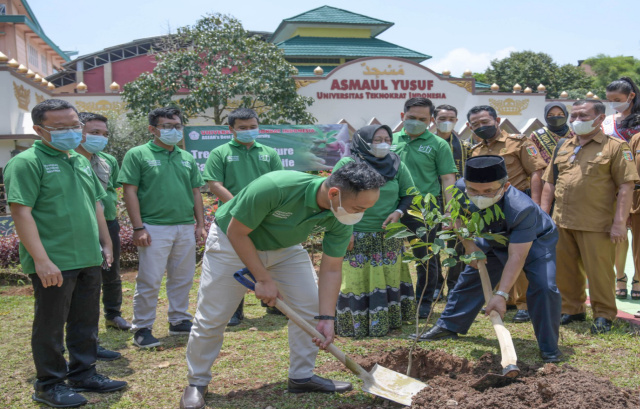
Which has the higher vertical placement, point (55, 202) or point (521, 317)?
point (55, 202)

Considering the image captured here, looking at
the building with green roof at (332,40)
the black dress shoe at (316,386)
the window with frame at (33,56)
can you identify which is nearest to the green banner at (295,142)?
the black dress shoe at (316,386)

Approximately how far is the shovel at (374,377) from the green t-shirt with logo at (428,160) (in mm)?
2395

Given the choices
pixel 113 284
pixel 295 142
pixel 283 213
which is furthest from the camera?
pixel 295 142

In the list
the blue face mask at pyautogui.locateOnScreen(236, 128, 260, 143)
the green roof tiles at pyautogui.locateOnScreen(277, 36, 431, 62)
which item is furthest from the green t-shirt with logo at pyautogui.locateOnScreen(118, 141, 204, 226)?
the green roof tiles at pyautogui.locateOnScreen(277, 36, 431, 62)

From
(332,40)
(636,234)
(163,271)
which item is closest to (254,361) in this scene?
(163,271)

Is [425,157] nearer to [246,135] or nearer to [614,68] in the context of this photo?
[246,135]

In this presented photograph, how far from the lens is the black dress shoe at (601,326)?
4.73 metres

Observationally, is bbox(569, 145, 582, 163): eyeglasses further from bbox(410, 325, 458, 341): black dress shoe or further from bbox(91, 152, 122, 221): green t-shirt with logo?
bbox(91, 152, 122, 221): green t-shirt with logo

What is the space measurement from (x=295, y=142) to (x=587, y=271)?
9.46 m

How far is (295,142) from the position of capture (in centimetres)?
1365

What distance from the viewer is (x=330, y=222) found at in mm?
3307

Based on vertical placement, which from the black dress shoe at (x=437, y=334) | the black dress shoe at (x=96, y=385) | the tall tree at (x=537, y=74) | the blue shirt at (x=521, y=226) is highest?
the tall tree at (x=537, y=74)

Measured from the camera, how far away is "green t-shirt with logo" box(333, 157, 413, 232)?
16.2 feet

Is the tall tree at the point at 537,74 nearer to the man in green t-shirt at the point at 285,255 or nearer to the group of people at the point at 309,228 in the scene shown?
the group of people at the point at 309,228
